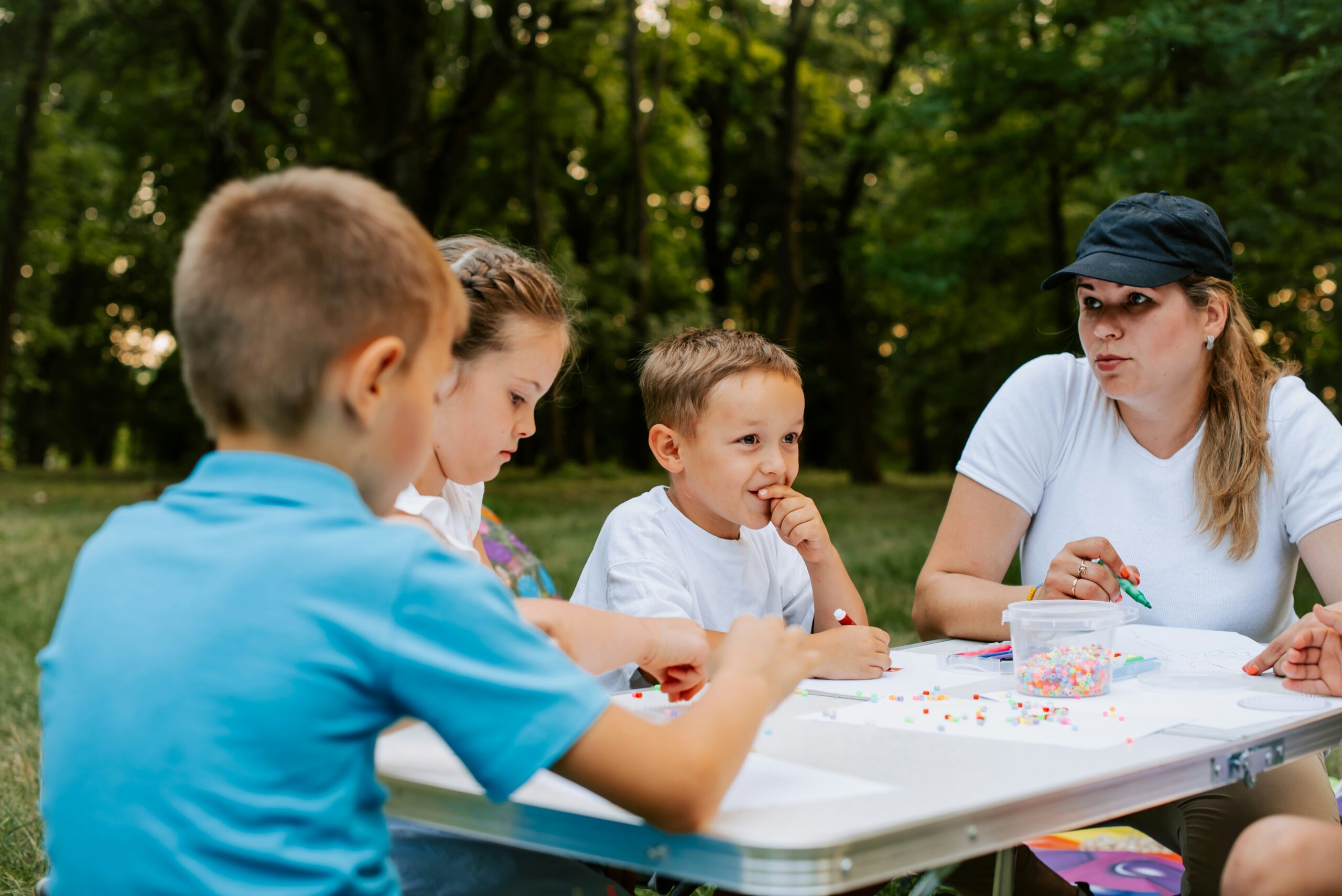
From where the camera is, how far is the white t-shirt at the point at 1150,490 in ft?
8.21

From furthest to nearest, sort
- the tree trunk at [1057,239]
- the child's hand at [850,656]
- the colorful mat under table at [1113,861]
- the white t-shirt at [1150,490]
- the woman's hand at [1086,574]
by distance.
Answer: the tree trunk at [1057,239] → the colorful mat under table at [1113,861] → the white t-shirt at [1150,490] → the woman's hand at [1086,574] → the child's hand at [850,656]

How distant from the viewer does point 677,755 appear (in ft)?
3.80

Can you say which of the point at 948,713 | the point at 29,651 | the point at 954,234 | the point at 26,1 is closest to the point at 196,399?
the point at 948,713

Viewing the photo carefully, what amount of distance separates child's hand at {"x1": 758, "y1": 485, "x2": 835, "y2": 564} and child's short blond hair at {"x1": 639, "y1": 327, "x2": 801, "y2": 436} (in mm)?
243

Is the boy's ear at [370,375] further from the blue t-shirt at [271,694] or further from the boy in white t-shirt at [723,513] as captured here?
the boy in white t-shirt at [723,513]

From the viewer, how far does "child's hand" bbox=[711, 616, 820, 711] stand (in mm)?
1294

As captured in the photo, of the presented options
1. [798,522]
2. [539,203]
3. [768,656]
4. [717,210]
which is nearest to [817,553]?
[798,522]

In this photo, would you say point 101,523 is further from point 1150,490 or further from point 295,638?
point 295,638

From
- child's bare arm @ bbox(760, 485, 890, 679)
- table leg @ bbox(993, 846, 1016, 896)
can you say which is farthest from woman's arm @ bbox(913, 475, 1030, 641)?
table leg @ bbox(993, 846, 1016, 896)

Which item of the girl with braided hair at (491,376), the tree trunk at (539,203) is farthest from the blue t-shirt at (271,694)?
the tree trunk at (539,203)

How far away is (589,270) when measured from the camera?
17.6 metres

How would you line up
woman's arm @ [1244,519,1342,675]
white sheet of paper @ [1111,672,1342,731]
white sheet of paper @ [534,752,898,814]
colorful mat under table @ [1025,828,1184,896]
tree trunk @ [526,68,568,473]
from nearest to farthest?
white sheet of paper @ [534,752,898,814], white sheet of paper @ [1111,672,1342,731], woman's arm @ [1244,519,1342,675], colorful mat under table @ [1025,828,1184,896], tree trunk @ [526,68,568,473]

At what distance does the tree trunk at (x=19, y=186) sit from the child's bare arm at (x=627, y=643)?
1463 cm

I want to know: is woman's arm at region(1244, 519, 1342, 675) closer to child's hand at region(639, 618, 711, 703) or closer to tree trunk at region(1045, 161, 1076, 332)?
child's hand at region(639, 618, 711, 703)
